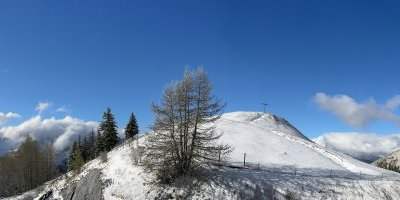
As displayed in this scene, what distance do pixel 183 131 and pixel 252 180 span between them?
28.3ft

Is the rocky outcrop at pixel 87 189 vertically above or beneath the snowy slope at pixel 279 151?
beneath

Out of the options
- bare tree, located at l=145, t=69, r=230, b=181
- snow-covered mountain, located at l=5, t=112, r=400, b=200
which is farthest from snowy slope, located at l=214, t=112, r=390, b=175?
bare tree, located at l=145, t=69, r=230, b=181

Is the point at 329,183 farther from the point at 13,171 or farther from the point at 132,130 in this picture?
the point at 13,171

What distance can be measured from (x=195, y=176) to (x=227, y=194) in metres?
3.94

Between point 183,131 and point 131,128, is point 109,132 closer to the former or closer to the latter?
point 131,128

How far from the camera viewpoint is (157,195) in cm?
3344

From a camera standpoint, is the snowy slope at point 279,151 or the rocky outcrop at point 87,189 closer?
the rocky outcrop at point 87,189

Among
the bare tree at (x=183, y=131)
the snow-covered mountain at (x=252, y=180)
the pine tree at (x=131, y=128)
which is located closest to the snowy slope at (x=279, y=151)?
the snow-covered mountain at (x=252, y=180)

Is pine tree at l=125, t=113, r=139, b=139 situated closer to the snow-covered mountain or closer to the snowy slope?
the snowy slope

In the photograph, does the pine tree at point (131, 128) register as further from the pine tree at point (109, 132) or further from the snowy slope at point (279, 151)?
the snowy slope at point (279, 151)

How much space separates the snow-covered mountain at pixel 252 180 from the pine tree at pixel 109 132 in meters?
13.8

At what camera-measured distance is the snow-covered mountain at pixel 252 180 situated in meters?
34.0

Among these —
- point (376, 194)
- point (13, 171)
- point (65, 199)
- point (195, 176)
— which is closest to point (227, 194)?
point (195, 176)

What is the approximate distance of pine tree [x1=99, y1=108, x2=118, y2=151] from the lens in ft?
209
